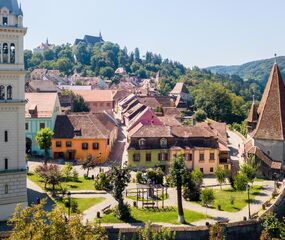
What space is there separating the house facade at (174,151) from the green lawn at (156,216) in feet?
48.9

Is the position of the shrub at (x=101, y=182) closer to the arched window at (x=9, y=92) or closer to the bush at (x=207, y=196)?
the bush at (x=207, y=196)

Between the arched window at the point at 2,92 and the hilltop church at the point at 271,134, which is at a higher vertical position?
the arched window at the point at 2,92

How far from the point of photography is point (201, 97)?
10762 cm

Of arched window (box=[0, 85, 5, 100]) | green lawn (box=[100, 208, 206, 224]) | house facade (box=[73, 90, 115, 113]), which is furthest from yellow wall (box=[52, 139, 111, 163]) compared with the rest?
house facade (box=[73, 90, 115, 113])

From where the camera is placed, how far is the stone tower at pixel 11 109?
117ft

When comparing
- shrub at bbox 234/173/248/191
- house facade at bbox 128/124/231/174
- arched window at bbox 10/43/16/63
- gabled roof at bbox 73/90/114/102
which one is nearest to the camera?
arched window at bbox 10/43/16/63

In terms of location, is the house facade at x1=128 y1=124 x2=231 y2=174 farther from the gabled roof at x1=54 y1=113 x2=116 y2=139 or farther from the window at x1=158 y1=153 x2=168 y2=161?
the gabled roof at x1=54 y1=113 x2=116 y2=139

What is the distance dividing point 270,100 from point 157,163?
15951 millimetres

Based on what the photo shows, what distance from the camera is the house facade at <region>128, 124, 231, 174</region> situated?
182 ft

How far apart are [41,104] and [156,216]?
98.1 feet

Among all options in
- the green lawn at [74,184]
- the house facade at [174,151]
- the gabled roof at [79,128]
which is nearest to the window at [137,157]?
the house facade at [174,151]

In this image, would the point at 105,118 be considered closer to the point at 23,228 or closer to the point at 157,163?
the point at 157,163

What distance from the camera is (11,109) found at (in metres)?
36.5

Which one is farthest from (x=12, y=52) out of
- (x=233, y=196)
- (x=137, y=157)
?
(x=233, y=196)
